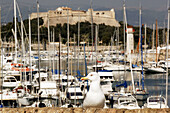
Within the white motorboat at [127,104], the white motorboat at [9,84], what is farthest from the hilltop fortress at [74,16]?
the white motorboat at [127,104]

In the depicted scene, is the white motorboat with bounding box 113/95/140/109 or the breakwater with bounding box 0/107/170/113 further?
the white motorboat with bounding box 113/95/140/109

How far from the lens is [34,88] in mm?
24531

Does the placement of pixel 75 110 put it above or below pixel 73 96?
above

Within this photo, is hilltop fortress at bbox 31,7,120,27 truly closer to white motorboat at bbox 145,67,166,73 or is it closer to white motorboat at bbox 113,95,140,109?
white motorboat at bbox 145,67,166,73

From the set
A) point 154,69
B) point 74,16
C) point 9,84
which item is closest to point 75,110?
point 9,84

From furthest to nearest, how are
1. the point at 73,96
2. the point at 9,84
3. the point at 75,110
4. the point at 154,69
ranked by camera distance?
the point at 154,69 < the point at 9,84 < the point at 73,96 < the point at 75,110

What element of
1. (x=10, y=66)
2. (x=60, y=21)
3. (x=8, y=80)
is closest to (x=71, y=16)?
(x=60, y=21)

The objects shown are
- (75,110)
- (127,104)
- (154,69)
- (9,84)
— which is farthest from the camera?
(154,69)

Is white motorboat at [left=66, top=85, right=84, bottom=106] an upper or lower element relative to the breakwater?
lower

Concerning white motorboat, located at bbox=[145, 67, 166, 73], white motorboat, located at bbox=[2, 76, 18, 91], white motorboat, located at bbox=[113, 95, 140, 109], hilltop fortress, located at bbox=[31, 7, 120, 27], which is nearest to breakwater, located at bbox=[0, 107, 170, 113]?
white motorboat, located at bbox=[113, 95, 140, 109]

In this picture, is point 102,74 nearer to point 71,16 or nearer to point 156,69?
point 156,69

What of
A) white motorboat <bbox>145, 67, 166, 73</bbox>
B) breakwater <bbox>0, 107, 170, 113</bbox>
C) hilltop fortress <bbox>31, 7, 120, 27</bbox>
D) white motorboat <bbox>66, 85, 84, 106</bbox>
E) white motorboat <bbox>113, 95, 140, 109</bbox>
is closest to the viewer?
breakwater <bbox>0, 107, 170, 113</bbox>

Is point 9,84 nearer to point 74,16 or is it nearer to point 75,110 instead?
point 75,110

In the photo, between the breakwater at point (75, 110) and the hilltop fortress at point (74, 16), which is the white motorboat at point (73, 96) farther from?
the hilltop fortress at point (74, 16)
